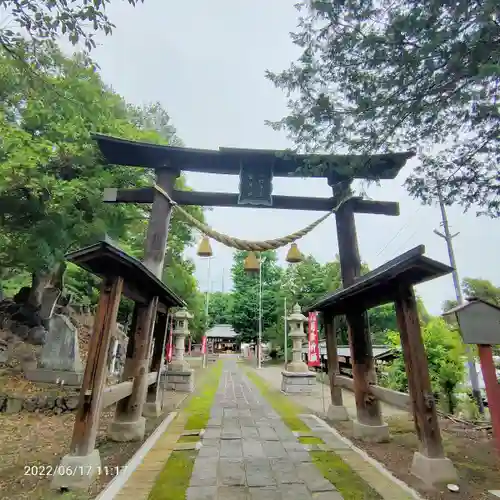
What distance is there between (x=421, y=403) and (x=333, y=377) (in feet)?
10.5

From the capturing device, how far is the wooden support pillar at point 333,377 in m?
6.78

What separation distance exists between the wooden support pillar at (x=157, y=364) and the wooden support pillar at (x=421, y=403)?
5.01m

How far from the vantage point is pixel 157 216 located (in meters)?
5.92

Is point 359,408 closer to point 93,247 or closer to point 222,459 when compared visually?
point 222,459

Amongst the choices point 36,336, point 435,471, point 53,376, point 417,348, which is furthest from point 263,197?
point 36,336

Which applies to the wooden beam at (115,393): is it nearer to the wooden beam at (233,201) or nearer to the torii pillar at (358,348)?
the wooden beam at (233,201)

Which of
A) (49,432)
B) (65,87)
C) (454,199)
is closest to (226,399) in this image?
(49,432)

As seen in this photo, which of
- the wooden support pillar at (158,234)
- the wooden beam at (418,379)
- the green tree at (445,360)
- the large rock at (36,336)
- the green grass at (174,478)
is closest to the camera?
the green grass at (174,478)

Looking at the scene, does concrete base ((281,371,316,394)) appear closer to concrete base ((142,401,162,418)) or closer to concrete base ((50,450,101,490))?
concrete base ((142,401,162,418))

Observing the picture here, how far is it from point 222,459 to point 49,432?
3550 mm

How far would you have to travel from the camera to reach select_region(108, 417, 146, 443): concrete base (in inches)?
197

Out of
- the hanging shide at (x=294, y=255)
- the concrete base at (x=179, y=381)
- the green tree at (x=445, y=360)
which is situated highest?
the hanging shide at (x=294, y=255)

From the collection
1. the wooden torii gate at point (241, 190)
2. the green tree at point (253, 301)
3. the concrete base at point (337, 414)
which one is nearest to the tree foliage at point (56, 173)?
the wooden torii gate at point (241, 190)

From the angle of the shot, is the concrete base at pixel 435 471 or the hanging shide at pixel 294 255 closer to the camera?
the concrete base at pixel 435 471
